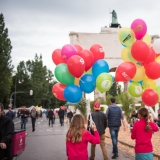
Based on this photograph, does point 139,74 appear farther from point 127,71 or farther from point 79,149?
point 79,149

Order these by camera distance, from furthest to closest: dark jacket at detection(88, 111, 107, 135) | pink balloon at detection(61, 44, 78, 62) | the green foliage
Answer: the green foliage < dark jacket at detection(88, 111, 107, 135) < pink balloon at detection(61, 44, 78, 62)

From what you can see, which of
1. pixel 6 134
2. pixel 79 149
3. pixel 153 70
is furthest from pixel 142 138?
pixel 6 134

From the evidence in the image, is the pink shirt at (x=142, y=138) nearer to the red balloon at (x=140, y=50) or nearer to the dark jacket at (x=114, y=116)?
the red balloon at (x=140, y=50)

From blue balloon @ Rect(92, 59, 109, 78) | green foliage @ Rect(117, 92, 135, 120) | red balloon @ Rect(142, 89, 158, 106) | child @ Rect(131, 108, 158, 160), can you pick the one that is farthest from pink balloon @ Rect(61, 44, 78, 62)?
green foliage @ Rect(117, 92, 135, 120)

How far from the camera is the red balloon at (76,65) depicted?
6.02 meters

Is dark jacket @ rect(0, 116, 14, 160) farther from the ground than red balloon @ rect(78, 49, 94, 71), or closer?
closer

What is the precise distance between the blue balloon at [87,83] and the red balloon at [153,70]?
4.85 feet

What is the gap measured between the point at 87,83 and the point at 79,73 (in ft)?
1.26

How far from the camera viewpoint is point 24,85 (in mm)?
73438

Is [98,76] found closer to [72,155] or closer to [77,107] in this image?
[72,155]

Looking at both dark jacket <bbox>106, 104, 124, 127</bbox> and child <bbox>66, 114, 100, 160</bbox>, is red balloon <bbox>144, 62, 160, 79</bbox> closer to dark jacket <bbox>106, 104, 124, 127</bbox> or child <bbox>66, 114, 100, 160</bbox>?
dark jacket <bbox>106, 104, 124, 127</bbox>

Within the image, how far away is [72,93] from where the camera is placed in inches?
243

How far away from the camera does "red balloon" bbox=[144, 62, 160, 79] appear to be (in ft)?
20.1

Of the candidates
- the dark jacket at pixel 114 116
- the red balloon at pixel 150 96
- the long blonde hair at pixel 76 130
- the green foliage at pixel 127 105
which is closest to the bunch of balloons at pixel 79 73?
the red balloon at pixel 150 96
